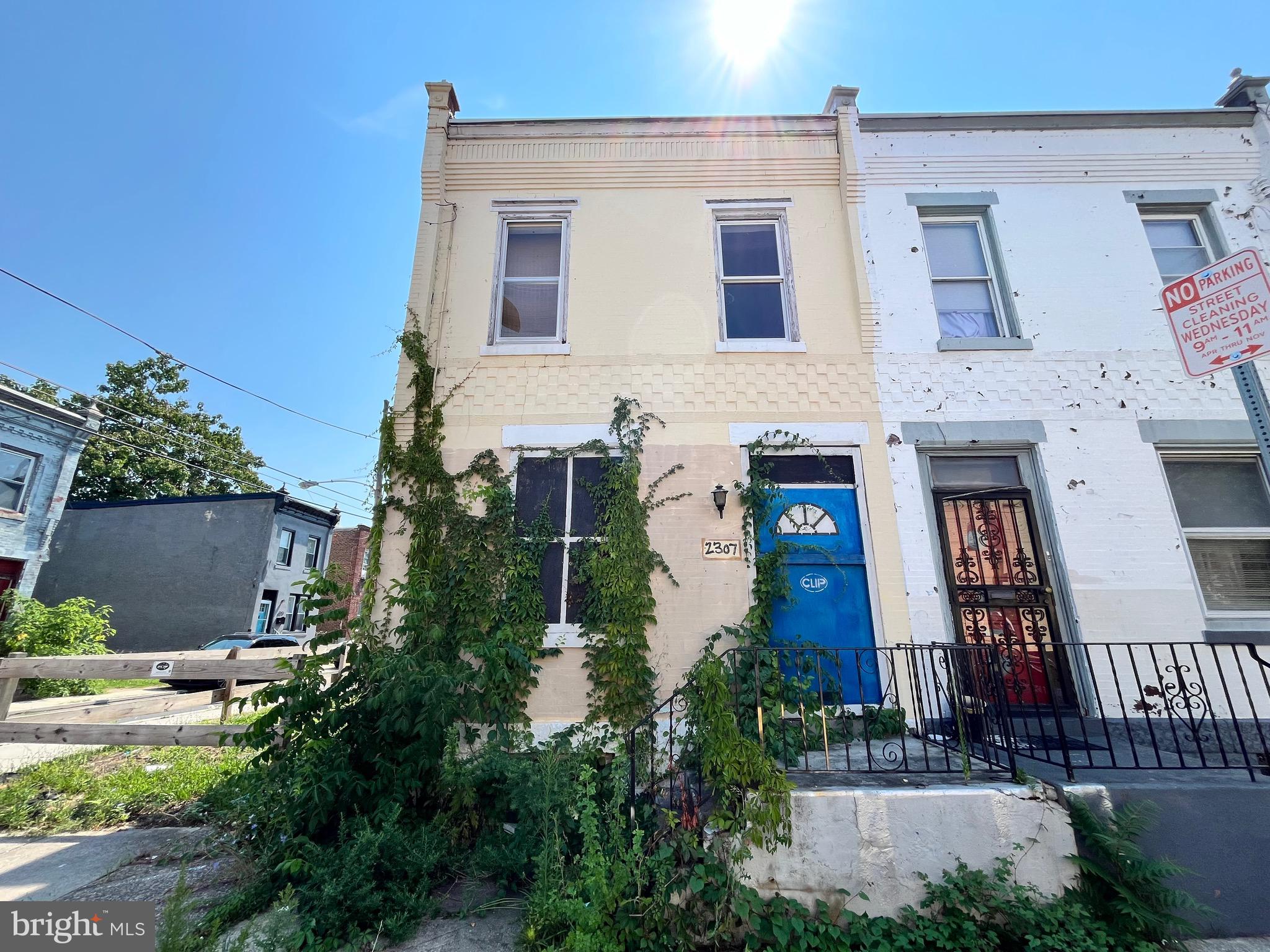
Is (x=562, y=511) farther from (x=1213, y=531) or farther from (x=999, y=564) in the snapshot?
(x=1213, y=531)

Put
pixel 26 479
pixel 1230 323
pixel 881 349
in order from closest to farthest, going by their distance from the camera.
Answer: pixel 1230 323 → pixel 881 349 → pixel 26 479

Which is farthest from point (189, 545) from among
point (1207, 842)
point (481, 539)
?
point (1207, 842)

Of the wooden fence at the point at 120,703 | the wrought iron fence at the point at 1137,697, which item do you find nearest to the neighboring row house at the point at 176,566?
the wooden fence at the point at 120,703

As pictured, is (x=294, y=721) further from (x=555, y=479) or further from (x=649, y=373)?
(x=649, y=373)

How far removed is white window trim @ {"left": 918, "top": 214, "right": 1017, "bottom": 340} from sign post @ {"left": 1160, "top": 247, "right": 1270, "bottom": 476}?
3.49m

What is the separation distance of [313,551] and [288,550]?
1680mm

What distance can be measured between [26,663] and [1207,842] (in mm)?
10194

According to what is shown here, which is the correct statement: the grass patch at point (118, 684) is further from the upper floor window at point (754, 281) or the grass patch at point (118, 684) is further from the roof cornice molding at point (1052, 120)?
the roof cornice molding at point (1052, 120)

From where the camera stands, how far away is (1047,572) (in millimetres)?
5652

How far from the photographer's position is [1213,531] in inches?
225

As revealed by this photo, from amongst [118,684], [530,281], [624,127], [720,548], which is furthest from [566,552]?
[118,684]

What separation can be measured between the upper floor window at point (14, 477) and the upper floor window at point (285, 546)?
6.72 m

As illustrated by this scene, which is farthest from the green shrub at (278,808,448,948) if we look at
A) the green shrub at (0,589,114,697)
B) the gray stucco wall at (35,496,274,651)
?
the gray stucco wall at (35,496,274,651)

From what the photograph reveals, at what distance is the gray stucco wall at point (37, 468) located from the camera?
14.1 meters
